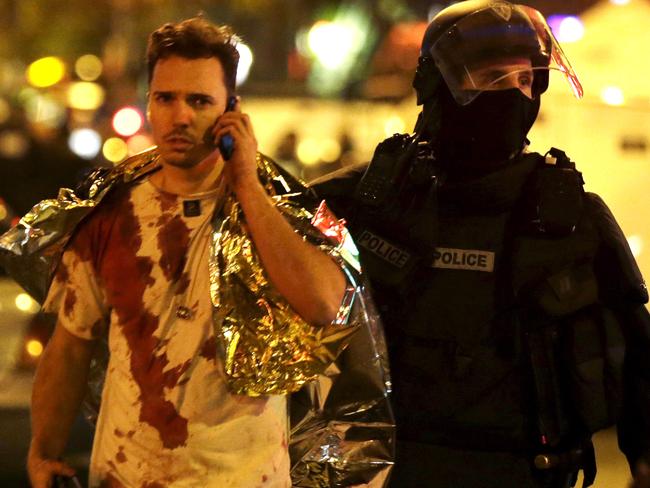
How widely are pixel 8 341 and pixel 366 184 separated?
13.3 feet

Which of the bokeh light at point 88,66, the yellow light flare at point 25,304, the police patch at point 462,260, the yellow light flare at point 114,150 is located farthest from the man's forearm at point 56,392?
the bokeh light at point 88,66

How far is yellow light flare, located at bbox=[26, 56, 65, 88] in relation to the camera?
36.2 m

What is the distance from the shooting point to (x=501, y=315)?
152 inches

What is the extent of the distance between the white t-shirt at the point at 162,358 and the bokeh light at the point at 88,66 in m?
36.5

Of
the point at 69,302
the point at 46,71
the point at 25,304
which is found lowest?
the point at 25,304

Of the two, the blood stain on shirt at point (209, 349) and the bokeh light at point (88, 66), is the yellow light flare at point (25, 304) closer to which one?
the blood stain on shirt at point (209, 349)

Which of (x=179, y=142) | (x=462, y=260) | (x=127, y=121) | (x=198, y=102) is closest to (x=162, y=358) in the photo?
(x=179, y=142)

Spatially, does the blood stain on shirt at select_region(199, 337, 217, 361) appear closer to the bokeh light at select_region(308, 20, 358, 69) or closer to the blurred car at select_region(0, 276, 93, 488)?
the blurred car at select_region(0, 276, 93, 488)

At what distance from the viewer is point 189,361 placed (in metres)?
3.23

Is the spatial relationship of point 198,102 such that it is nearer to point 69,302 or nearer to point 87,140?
point 69,302

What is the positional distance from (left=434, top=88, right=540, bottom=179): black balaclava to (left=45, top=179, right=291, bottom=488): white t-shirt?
39.9 inches

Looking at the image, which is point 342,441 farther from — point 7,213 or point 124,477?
point 7,213

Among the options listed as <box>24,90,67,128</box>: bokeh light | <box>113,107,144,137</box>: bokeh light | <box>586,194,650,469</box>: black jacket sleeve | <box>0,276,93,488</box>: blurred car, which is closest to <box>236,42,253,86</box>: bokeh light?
<box>586,194,650,469</box>: black jacket sleeve

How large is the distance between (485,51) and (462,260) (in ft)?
2.24
